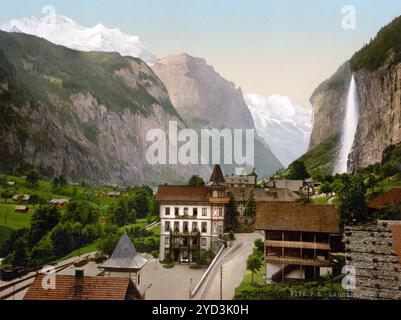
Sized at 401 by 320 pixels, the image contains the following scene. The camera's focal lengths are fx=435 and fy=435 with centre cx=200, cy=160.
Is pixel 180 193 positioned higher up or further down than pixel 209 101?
further down

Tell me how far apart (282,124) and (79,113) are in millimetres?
5472

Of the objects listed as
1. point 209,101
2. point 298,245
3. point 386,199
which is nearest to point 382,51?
point 386,199

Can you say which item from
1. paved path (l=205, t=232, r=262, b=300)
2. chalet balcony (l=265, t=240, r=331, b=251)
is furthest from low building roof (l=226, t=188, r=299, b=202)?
chalet balcony (l=265, t=240, r=331, b=251)

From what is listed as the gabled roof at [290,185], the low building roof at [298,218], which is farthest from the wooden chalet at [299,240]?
the gabled roof at [290,185]

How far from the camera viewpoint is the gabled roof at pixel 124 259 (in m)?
9.62

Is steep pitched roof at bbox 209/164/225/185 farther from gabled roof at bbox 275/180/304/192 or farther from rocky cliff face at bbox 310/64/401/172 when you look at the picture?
rocky cliff face at bbox 310/64/401/172

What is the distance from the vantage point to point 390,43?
34.6ft

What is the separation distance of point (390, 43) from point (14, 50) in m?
9.45

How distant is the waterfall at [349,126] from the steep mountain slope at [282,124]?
90cm

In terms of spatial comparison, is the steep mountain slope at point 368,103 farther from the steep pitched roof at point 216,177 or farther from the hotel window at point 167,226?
the hotel window at point 167,226

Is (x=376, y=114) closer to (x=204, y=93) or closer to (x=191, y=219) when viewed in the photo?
(x=204, y=93)

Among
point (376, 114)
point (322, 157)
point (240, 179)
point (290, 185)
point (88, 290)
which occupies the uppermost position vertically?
point (376, 114)

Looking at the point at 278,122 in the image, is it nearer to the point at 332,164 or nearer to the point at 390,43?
the point at 332,164

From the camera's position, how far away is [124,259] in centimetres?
978
